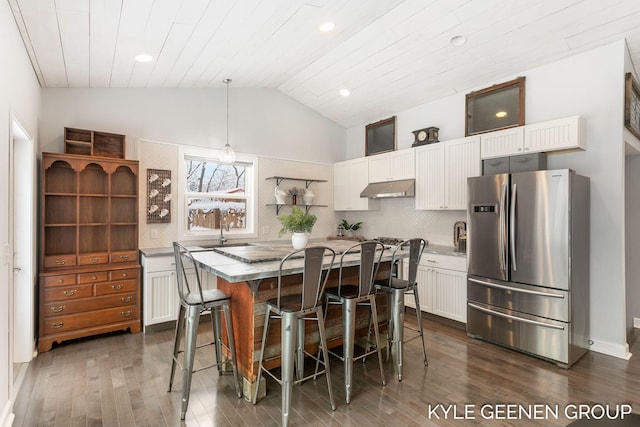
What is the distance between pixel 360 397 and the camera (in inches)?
101

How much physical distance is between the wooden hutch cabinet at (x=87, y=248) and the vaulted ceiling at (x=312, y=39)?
3.30ft

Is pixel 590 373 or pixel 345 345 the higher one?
pixel 345 345

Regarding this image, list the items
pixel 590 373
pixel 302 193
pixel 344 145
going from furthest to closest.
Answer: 1. pixel 344 145
2. pixel 302 193
3. pixel 590 373

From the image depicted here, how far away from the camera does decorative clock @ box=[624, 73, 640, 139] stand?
10.8 feet

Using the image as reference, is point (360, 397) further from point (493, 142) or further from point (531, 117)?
point (531, 117)

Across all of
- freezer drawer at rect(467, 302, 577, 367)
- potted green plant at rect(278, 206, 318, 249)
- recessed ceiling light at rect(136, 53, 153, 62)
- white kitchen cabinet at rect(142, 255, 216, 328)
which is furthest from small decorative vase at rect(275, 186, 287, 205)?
freezer drawer at rect(467, 302, 577, 367)

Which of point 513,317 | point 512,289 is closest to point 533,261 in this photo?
point 512,289

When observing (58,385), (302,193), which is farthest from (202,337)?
(302,193)

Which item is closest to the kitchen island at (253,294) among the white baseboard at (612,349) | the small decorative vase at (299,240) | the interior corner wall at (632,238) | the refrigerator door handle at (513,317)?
the small decorative vase at (299,240)

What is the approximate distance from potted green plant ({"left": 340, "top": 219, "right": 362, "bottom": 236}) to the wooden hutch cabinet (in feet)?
10.9

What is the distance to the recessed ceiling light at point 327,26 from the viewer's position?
3.45 meters

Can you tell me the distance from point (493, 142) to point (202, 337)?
3968 millimetres

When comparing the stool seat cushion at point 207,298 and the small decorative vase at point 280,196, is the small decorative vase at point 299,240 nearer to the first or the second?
the stool seat cushion at point 207,298

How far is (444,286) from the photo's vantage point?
4.23 m
